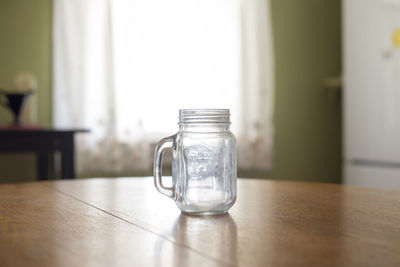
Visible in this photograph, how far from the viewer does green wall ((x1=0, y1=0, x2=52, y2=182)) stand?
2605 mm

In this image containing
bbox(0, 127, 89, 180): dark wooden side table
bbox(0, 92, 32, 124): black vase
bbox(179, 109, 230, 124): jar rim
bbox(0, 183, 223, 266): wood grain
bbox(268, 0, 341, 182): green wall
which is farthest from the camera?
bbox(268, 0, 341, 182): green wall

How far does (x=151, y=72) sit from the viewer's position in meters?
2.84

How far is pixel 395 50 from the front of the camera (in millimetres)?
2480

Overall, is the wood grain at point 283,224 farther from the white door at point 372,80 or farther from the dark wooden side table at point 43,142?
the white door at point 372,80

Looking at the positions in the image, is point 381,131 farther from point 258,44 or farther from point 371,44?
point 258,44

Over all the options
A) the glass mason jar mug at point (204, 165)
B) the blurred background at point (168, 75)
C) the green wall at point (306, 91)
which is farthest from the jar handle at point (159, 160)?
the green wall at point (306, 91)

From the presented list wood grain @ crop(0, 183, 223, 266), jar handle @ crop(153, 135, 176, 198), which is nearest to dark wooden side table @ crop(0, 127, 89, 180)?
wood grain @ crop(0, 183, 223, 266)

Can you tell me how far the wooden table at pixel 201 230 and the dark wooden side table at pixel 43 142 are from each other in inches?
45.6

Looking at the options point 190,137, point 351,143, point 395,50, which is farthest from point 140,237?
point 351,143

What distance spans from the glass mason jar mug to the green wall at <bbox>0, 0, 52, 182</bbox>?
207cm

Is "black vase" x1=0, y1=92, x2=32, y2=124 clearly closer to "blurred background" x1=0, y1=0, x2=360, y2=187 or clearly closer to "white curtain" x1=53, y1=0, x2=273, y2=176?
"blurred background" x1=0, y1=0, x2=360, y2=187

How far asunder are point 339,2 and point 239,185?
2.70 m

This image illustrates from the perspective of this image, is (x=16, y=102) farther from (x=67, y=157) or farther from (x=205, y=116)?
(x=205, y=116)

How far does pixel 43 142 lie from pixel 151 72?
2.90 ft
